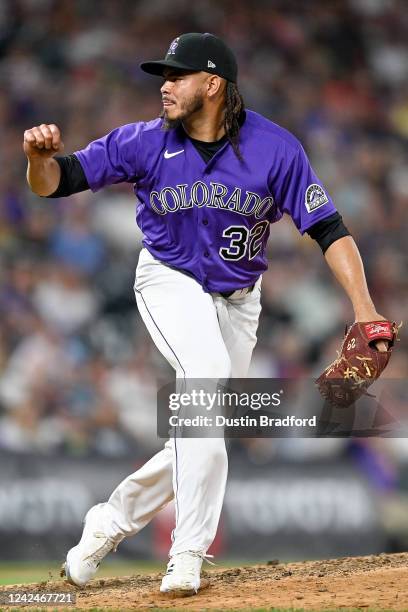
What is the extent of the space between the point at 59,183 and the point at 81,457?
3.29 m

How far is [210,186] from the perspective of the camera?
3938 millimetres

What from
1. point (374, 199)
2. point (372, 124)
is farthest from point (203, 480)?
point (372, 124)

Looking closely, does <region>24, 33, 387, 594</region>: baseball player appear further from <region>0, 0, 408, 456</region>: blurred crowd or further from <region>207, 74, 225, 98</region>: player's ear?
<region>0, 0, 408, 456</region>: blurred crowd

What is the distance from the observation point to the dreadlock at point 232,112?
4023 millimetres

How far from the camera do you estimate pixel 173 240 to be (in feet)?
13.3

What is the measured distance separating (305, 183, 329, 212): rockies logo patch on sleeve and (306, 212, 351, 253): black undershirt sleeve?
0.22 ft

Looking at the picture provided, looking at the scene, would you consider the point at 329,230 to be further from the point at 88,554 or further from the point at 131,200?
the point at 131,200

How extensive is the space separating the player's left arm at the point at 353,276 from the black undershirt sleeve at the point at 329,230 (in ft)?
0.07

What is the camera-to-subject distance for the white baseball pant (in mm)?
3703

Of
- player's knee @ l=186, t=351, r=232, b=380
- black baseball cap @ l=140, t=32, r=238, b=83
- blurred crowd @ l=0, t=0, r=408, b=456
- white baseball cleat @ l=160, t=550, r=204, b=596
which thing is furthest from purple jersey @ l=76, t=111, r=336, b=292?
blurred crowd @ l=0, t=0, r=408, b=456

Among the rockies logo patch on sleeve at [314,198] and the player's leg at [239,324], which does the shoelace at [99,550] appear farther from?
the rockies logo patch on sleeve at [314,198]

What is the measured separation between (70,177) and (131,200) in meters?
4.75

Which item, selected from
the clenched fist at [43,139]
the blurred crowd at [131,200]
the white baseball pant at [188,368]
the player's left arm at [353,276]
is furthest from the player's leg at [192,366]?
the blurred crowd at [131,200]

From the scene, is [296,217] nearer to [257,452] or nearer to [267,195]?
[267,195]
